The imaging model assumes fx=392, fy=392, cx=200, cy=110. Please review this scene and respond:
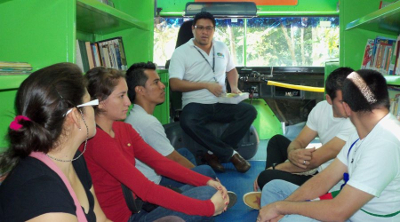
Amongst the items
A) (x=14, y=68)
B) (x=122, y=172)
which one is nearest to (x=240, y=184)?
(x=122, y=172)

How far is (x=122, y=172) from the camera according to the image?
5.67 ft

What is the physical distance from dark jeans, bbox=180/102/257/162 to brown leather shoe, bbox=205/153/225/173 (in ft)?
0.18

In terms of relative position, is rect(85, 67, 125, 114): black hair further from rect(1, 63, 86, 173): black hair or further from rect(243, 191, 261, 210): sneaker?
rect(243, 191, 261, 210): sneaker

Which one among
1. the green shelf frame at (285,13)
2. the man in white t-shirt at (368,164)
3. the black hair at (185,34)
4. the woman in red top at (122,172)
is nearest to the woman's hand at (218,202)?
the woman in red top at (122,172)

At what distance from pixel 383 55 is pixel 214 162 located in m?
1.78

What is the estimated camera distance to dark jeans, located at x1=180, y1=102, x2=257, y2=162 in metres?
3.82

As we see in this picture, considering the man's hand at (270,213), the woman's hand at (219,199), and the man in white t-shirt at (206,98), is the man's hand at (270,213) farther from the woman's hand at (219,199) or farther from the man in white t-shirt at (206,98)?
the man in white t-shirt at (206,98)

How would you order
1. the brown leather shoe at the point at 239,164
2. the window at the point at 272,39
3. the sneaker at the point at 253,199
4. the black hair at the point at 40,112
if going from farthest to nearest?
the window at the point at 272,39, the brown leather shoe at the point at 239,164, the sneaker at the point at 253,199, the black hair at the point at 40,112

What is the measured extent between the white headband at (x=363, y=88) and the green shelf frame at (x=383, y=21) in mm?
945

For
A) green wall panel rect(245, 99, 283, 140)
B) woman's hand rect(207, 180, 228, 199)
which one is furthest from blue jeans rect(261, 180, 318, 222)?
green wall panel rect(245, 99, 283, 140)

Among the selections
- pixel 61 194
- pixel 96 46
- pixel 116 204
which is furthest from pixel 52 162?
pixel 96 46

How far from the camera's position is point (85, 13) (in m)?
2.62

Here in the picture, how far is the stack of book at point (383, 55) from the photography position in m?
2.77

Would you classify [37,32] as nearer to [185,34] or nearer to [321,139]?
[321,139]
